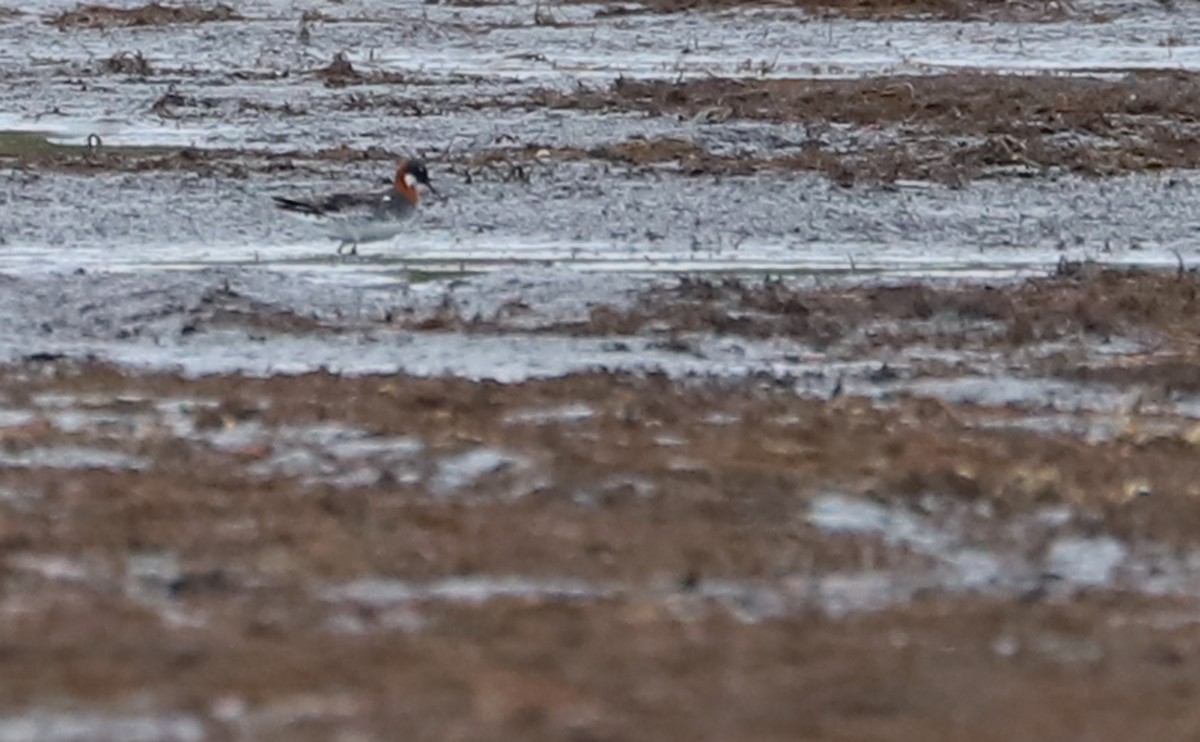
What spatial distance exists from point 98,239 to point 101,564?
8.73 meters

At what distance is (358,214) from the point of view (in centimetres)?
1555

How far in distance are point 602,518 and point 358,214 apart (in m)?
7.28

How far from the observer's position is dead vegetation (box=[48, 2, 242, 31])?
3159cm

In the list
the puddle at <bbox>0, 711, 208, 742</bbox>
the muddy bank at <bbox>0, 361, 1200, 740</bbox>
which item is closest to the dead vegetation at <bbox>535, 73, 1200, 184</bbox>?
the muddy bank at <bbox>0, 361, 1200, 740</bbox>

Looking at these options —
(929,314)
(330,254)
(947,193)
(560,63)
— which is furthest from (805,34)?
(929,314)

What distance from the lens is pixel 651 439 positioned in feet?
32.5

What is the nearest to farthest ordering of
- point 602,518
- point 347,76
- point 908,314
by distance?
point 602,518 < point 908,314 < point 347,76

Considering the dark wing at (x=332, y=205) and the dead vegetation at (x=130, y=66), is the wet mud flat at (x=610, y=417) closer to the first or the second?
the dark wing at (x=332, y=205)

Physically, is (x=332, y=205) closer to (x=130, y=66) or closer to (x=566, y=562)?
(x=566, y=562)

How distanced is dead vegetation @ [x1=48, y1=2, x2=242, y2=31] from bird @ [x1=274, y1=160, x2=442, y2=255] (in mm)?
15855

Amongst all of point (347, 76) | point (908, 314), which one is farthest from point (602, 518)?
point (347, 76)

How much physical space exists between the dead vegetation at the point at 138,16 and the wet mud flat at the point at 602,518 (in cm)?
1825

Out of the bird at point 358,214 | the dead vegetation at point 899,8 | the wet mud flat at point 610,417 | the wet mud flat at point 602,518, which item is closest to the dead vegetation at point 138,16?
the dead vegetation at point 899,8

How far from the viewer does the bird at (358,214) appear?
1557cm
